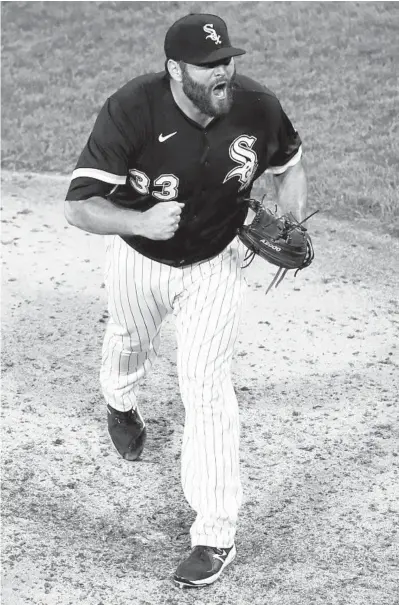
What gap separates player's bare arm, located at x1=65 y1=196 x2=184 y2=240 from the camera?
378 centimetres

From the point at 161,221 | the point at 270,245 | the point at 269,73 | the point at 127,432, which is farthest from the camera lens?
the point at 269,73

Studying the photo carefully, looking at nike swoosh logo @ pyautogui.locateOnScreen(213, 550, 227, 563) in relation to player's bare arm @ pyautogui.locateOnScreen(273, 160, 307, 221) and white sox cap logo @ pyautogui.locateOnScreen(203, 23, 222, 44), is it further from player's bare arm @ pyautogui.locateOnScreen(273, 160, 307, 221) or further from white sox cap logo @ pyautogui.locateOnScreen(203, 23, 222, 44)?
white sox cap logo @ pyautogui.locateOnScreen(203, 23, 222, 44)

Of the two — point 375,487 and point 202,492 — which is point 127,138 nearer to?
point 202,492

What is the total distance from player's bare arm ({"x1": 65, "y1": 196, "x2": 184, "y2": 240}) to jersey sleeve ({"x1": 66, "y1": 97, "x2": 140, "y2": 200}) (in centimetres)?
5

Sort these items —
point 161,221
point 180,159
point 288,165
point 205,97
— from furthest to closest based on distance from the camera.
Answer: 1. point 288,165
2. point 180,159
3. point 205,97
4. point 161,221

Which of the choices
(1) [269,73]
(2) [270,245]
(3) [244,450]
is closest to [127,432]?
(3) [244,450]

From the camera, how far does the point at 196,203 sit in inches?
160

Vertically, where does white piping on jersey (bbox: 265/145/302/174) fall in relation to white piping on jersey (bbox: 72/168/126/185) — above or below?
below

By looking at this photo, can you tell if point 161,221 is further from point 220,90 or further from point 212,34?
point 212,34

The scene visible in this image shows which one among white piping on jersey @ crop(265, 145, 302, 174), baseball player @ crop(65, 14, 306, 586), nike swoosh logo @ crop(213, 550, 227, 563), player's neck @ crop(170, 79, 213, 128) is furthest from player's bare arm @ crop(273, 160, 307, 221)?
nike swoosh logo @ crop(213, 550, 227, 563)

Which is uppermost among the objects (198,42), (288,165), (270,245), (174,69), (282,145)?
(198,42)

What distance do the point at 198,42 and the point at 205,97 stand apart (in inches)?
7.6

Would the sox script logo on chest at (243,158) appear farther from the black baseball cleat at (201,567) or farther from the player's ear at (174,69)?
the black baseball cleat at (201,567)

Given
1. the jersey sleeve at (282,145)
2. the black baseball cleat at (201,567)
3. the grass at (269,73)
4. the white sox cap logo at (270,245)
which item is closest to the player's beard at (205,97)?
the jersey sleeve at (282,145)
